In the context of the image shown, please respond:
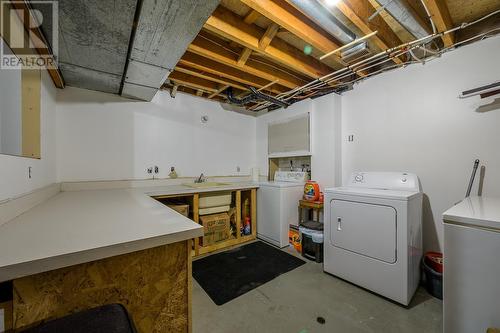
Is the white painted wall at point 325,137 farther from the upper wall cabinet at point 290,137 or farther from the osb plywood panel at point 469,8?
the osb plywood panel at point 469,8

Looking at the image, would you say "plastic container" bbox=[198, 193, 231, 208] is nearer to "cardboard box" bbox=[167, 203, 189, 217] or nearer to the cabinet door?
"cardboard box" bbox=[167, 203, 189, 217]

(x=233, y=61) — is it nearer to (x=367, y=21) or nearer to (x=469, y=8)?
(x=367, y=21)

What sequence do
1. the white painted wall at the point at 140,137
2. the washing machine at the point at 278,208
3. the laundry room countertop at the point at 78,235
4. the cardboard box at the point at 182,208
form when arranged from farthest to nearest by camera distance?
1. the washing machine at the point at 278,208
2. the cardboard box at the point at 182,208
3. the white painted wall at the point at 140,137
4. the laundry room countertop at the point at 78,235

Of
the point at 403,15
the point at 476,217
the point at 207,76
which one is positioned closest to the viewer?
the point at 476,217

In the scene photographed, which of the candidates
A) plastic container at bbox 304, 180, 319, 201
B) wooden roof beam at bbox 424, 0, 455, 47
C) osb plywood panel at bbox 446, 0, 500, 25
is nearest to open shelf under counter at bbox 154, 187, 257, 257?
plastic container at bbox 304, 180, 319, 201

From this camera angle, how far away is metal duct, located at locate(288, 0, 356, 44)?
1408 mm

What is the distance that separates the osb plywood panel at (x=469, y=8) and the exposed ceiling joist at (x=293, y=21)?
943 millimetres

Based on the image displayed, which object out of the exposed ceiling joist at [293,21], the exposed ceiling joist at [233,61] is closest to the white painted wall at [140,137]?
the exposed ceiling joist at [233,61]

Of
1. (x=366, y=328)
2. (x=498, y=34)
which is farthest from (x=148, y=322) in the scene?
(x=498, y=34)

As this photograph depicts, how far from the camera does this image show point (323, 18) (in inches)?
60.0

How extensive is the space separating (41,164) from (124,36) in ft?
4.31

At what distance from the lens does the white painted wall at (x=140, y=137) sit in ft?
7.79

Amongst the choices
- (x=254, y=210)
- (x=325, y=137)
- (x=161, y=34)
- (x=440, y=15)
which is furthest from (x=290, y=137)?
(x=161, y=34)

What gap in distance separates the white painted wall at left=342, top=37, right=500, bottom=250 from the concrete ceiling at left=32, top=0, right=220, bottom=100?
7.64 ft
